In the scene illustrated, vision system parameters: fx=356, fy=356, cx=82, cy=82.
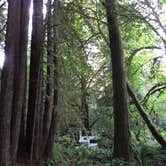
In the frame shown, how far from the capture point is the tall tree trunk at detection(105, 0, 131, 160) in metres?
8.96

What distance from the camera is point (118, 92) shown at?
9.34 meters

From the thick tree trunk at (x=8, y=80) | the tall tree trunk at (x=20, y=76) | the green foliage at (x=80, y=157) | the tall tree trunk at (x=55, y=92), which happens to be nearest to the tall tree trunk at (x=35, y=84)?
the tall tree trunk at (x=20, y=76)

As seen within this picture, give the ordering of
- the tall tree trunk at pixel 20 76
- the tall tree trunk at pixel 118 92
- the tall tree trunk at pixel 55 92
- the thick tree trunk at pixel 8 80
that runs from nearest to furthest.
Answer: the thick tree trunk at pixel 8 80, the tall tree trunk at pixel 20 76, the tall tree trunk at pixel 55 92, the tall tree trunk at pixel 118 92

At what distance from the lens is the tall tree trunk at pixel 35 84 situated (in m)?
6.00

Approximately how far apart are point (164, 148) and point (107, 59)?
10.6ft

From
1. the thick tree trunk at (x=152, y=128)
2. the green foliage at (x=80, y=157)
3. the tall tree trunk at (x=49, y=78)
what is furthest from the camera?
the thick tree trunk at (x=152, y=128)

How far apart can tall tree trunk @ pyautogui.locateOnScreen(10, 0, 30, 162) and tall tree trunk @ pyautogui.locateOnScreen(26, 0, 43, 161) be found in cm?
44

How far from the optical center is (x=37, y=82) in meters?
6.08

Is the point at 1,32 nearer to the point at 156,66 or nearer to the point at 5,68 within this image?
the point at 5,68

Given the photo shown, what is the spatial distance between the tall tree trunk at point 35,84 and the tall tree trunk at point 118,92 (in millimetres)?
3091

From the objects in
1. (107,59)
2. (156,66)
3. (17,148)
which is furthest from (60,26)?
(156,66)

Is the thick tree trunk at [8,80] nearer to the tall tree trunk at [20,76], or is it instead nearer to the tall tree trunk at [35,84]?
the tall tree trunk at [20,76]

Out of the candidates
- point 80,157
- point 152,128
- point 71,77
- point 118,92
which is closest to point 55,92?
point 71,77

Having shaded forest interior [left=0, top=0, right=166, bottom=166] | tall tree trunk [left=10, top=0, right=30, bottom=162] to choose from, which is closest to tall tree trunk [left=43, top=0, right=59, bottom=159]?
shaded forest interior [left=0, top=0, right=166, bottom=166]
